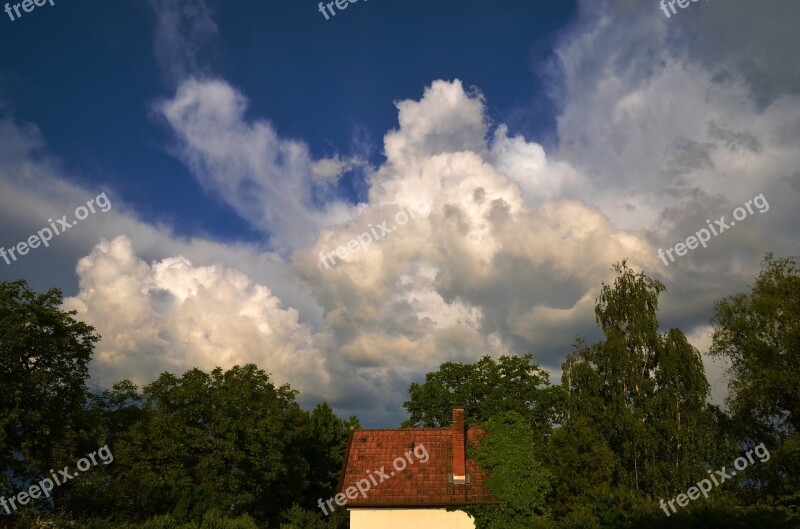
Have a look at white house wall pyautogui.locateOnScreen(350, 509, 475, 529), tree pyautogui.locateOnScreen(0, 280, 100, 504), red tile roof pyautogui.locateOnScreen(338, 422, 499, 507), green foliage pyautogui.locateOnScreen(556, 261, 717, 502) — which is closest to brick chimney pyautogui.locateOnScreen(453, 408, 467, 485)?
red tile roof pyautogui.locateOnScreen(338, 422, 499, 507)

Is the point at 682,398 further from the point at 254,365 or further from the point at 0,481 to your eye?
the point at 0,481

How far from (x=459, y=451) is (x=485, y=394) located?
56.5 feet

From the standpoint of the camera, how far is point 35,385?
31.6 metres

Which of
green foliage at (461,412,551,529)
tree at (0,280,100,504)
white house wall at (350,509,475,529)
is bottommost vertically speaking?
white house wall at (350,509,475,529)

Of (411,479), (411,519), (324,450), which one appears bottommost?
(411,519)

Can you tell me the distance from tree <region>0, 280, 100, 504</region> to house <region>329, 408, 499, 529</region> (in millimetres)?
17694

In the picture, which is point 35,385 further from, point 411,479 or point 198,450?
point 411,479

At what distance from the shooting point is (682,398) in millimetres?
35719

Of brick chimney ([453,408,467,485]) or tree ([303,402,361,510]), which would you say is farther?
tree ([303,402,361,510])

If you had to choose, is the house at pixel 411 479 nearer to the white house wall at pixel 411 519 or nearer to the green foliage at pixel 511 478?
the white house wall at pixel 411 519

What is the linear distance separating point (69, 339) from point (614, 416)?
37.3 metres

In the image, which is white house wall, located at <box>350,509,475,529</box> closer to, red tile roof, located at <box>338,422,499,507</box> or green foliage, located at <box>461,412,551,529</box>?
red tile roof, located at <box>338,422,499,507</box>

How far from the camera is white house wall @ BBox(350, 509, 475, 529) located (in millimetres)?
29031

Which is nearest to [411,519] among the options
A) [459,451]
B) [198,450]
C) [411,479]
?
[411,479]
